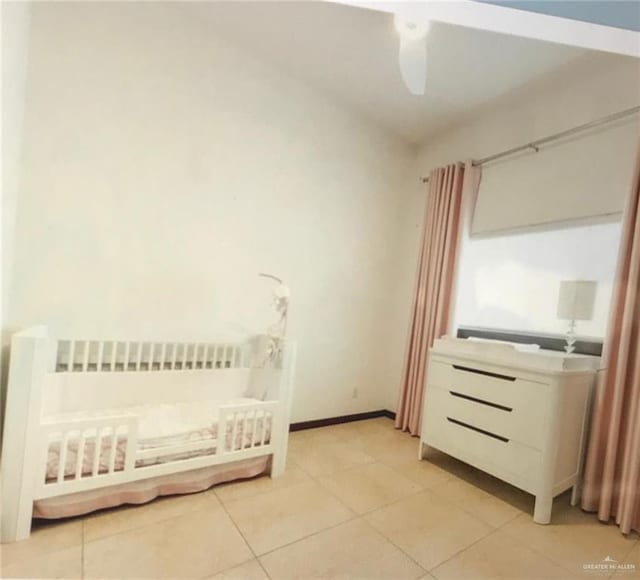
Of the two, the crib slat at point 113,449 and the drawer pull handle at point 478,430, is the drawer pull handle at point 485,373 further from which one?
the crib slat at point 113,449

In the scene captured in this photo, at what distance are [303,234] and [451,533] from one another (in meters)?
2.07

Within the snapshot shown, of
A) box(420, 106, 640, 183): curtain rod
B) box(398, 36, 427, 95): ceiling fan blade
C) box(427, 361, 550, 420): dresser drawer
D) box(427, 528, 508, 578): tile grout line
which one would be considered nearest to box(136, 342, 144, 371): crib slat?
box(427, 528, 508, 578): tile grout line

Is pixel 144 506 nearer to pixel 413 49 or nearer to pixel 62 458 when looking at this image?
pixel 62 458

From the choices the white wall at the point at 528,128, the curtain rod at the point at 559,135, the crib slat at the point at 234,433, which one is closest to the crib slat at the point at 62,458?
the crib slat at the point at 234,433

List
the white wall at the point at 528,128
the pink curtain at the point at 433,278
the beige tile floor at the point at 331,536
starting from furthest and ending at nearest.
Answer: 1. the pink curtain at the point at 433,278
2. the white wall at the point at 528,128
3. the beige tile floor at the point at 331,536

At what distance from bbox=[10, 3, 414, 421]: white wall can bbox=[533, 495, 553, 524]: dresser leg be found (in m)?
1.54

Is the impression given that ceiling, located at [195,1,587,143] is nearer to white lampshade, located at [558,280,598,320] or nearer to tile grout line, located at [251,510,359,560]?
white lampshade, located at [558,280,598,320]

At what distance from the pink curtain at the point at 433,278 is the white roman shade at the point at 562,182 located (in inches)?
7.0

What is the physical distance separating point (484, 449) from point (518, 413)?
32 centimetres

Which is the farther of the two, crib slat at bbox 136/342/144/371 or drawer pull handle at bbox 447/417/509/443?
crib slat at bbox 136/342/144/371

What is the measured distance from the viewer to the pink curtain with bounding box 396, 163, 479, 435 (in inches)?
104

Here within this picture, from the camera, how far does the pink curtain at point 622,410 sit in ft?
5.45

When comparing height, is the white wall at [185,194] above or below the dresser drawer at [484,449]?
above

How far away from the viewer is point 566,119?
7.17 feet
